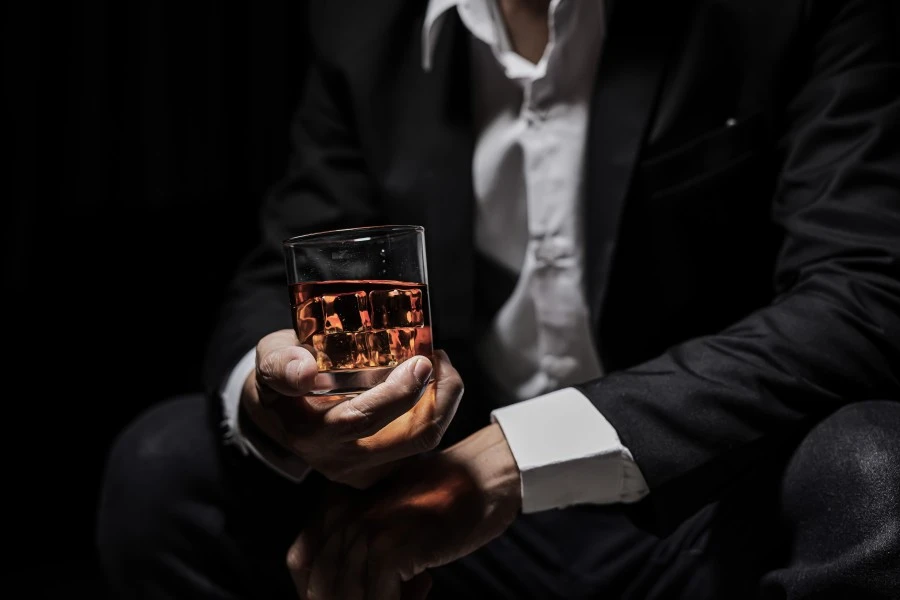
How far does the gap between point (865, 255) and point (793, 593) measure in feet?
1.31

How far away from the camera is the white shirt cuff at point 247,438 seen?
1061mm

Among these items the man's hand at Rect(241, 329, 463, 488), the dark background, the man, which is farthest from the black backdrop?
the man's hand at Rect(241, 329, 463, 488)

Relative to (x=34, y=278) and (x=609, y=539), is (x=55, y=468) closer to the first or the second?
(x=34, y=278)

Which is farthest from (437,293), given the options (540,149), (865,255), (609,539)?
(865,255)

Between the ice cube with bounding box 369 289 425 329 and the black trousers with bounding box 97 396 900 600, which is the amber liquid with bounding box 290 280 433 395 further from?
the black trousers with bounding box 97 396 900 600

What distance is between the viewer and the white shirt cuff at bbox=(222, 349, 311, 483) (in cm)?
106

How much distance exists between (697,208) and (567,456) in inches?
16.5

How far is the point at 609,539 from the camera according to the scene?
3.70 ft

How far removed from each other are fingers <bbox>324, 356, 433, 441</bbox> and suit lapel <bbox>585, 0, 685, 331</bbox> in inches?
17.5

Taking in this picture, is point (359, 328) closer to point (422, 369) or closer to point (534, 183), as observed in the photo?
point (422, 369)

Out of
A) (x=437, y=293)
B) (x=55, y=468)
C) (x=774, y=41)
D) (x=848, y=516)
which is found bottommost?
(x=55, y=468)

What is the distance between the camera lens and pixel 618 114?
1.17m

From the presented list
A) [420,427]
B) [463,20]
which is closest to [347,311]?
[420,427]

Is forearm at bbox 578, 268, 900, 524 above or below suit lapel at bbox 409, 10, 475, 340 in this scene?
below
